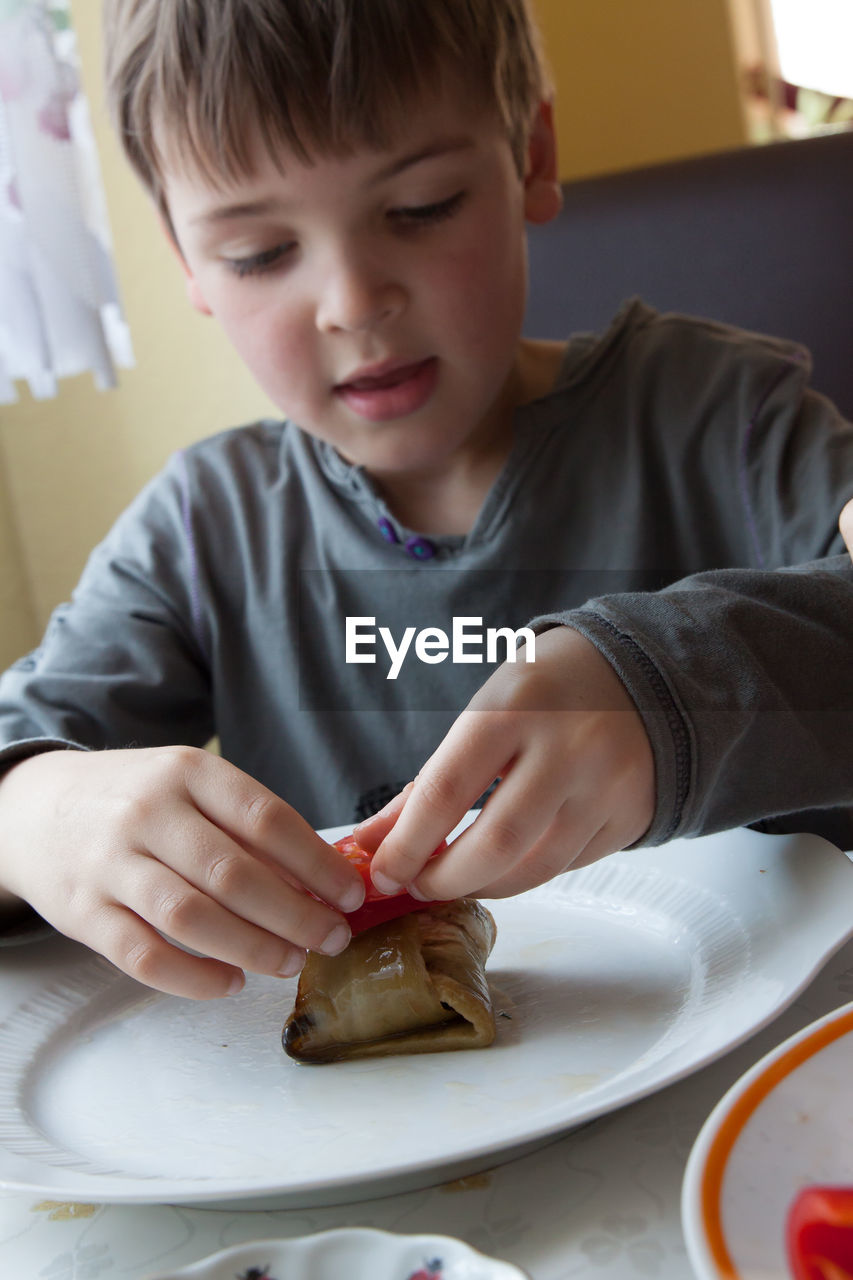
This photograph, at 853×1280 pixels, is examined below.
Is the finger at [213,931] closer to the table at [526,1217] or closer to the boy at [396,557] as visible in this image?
the boy at [396,557]

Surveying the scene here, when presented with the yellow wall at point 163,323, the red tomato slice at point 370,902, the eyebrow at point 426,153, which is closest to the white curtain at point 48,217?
the yellow wall at point 163,323

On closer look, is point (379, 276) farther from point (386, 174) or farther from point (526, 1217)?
point (526, 1217)

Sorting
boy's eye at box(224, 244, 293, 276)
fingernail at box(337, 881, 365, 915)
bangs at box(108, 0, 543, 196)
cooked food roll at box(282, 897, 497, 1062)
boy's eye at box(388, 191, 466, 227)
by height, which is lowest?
cooked food roll at box(282, 897, 497, 1062)

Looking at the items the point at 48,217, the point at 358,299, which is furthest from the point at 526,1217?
the point at 48,217

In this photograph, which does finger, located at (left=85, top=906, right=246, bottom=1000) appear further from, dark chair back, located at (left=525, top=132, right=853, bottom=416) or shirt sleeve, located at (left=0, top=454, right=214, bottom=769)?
dark chair back, located at (left=525, top=132, right=853, bottom=416)

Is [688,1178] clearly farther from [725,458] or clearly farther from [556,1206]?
[725,458]

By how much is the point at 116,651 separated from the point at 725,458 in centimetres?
59

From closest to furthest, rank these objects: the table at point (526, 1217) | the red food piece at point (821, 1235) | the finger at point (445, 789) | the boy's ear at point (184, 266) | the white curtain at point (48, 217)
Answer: the red food piece at point (821, 1235), the table at point (526, 1217), the finger at point (445, 789), the boy's ear at point (184, 266), the white curtain at point (48, 217)

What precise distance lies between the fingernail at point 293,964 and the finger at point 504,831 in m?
0.08

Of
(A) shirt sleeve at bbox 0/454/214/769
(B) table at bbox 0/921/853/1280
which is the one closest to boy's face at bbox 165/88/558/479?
(A) shirt sleeve at bbox 0/454/214/769

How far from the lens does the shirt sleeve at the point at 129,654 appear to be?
101 centimetres

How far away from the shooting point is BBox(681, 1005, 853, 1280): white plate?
282mm

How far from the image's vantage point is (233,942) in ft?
1.86

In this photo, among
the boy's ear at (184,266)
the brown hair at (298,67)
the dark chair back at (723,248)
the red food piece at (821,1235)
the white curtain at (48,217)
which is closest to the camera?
the red food piece at (821,1235)
